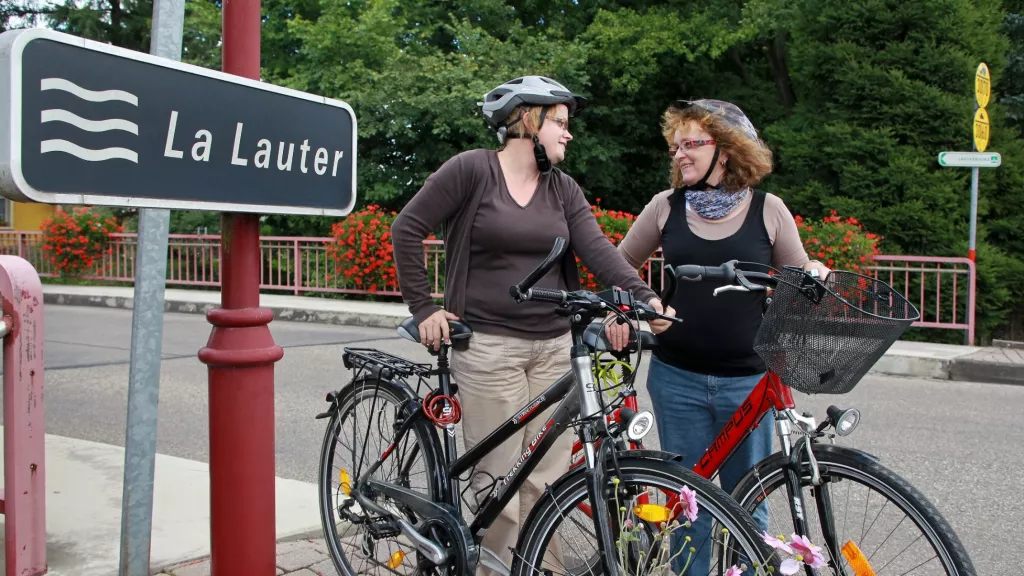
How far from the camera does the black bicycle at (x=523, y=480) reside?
7.27 feet

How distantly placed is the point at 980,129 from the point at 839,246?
1.91 meters

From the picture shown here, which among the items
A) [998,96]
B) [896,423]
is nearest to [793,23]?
[998,96]

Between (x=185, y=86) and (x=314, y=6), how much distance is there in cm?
1885

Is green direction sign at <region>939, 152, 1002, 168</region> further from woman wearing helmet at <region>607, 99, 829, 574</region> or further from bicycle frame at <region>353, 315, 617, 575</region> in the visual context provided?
bicycle frame at <region>353, 315, 617, 575</region>

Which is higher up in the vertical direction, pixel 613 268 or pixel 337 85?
pixel 337 85

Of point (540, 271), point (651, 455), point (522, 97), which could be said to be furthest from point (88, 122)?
point (651, 455)

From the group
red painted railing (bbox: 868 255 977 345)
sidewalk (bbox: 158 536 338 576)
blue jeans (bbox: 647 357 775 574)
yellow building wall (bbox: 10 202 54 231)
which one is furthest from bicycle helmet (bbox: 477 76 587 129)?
yellow building wall (bbox: 10 202 54 231)

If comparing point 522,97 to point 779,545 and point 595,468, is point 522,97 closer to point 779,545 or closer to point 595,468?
point 595,468

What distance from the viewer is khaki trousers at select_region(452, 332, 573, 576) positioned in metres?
2.93

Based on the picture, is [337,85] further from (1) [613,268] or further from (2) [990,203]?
(1) [613,268]

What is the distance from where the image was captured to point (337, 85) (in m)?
16.8

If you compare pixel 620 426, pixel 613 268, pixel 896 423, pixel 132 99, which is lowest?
pixel 896 423

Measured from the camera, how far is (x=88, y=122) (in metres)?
1.91

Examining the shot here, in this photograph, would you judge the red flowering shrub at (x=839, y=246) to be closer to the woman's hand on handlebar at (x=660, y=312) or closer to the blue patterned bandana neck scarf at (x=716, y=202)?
the blue patterned bandana neck scarf at (x=716, y=202)
